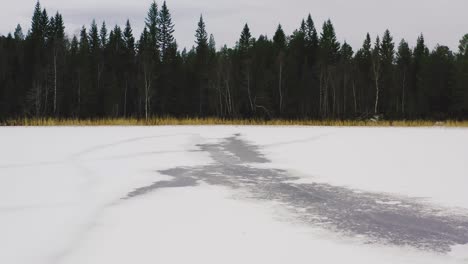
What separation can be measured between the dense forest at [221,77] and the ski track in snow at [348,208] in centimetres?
3614

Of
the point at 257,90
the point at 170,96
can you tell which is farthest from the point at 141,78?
the point at 257,90

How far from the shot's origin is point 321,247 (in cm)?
390

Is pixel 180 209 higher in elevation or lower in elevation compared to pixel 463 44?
lower

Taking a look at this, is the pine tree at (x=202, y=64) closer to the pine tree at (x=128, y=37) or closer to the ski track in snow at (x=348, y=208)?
the pine tree at (x=128, y=37)

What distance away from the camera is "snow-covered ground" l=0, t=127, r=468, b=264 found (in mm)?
3732

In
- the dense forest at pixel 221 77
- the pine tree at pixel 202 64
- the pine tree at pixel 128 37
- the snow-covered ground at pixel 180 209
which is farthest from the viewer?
the pine tree at pixel 128 37

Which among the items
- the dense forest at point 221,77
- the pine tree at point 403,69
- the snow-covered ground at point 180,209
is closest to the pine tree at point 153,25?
the dense forest at point 221,77

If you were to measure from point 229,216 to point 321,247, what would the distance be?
130 cm

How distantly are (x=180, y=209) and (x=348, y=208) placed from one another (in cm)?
187

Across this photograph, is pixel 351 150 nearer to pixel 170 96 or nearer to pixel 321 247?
pixel 321 247

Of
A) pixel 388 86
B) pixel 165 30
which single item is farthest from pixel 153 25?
pixel 388 86

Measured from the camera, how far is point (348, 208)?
5.34m

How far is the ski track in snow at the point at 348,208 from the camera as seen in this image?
167 inches

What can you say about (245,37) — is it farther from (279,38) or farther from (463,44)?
(463,44)
